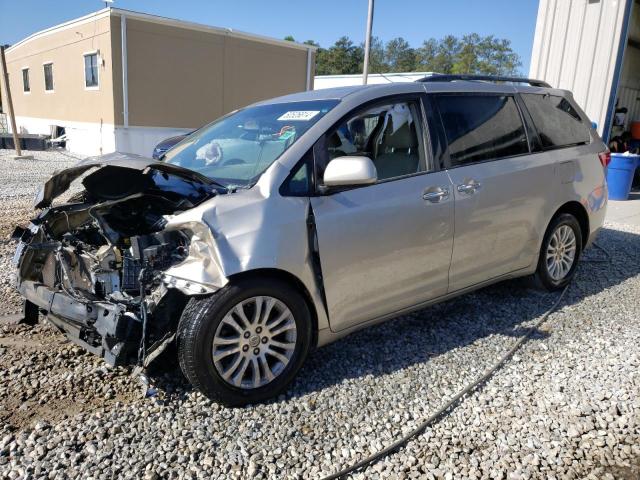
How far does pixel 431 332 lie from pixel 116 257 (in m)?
2.38

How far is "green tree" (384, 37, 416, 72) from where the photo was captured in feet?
266

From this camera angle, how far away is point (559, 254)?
4.84 metres

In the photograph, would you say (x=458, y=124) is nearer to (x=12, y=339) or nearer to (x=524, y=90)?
(x=524, y=90)

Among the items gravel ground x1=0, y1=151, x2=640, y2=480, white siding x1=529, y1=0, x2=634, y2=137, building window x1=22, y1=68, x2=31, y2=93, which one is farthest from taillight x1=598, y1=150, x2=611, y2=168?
building window x1=22, y1=68, x2=31, y2=93

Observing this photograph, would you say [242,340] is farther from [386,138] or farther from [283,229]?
[386,138]

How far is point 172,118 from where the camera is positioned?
17219 mm

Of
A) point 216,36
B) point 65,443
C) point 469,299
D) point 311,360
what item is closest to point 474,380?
point 311,360

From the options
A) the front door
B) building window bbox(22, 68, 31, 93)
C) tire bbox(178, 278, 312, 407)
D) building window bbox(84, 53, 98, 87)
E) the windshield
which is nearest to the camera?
tire bbox(178, 278, 312, 407)

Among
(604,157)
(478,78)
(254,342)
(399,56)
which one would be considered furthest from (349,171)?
(399,56)

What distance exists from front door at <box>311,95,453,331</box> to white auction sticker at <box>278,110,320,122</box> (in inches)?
9.1

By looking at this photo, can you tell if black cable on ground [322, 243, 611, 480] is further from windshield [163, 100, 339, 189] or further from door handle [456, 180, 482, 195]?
windshield [163, 100, 339, 189]

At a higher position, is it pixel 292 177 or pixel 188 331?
pixel 292 177

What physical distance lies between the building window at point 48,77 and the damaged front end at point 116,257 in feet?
67.6

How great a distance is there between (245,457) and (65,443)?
915 mm
